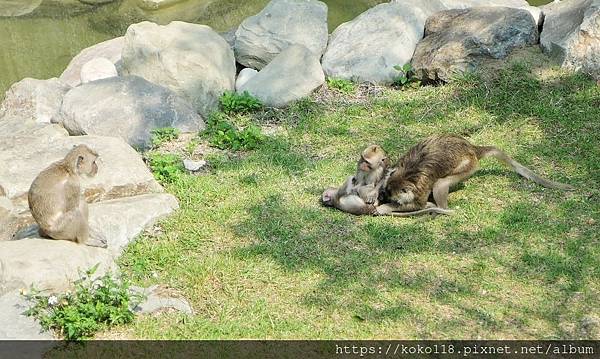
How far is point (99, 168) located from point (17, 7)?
1274 centimetres

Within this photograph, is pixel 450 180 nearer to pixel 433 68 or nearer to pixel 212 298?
pixel 212 298

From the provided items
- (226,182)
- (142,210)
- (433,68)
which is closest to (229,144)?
(226,182)

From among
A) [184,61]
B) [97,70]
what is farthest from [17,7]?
[184,61]

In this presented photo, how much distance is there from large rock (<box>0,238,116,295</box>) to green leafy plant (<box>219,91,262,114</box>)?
353 cm

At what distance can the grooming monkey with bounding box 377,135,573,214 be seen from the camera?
299 inches

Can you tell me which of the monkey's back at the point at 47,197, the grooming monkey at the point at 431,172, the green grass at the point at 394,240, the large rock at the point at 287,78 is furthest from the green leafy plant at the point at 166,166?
the grooming monkey at the point at 431,172

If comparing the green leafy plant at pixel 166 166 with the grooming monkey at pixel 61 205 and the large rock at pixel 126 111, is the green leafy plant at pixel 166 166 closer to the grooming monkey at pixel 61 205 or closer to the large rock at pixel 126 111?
the large rock at pixel 126 111

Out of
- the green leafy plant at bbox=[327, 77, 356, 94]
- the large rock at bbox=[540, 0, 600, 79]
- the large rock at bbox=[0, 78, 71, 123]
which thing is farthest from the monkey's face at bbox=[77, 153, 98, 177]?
the large rock at bbox=[540, 0, 600, 79]

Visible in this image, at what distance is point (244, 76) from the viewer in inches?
441

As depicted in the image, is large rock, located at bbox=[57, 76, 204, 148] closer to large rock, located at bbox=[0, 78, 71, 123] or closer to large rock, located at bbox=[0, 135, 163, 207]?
large rock, located at bbox=[0, 135, 163, 207]

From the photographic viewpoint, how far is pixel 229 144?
31.1ft

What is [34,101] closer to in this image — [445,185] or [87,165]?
[87,165]

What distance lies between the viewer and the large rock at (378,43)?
1082cm

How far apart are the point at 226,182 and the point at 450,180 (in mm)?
2348
